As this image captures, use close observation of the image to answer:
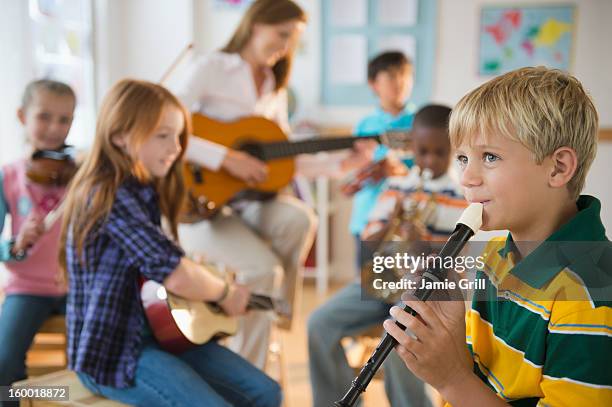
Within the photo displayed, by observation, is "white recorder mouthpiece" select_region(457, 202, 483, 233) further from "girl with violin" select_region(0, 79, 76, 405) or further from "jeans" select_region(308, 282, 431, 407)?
"girl with violin" select_region(0, 79, 76, 405)

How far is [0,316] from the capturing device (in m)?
1.54

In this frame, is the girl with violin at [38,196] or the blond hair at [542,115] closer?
the blond hair at [542,115]

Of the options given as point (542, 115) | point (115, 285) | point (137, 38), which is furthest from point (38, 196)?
point (137, 38)

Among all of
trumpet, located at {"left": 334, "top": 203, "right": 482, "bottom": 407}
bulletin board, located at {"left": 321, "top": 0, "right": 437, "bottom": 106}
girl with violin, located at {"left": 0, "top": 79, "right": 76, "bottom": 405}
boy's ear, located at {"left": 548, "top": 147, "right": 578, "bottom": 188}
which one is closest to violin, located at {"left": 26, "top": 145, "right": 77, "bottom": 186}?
girl with violin, located at {"left": 0, "top": 79, "right": 76, "bottom": 405}

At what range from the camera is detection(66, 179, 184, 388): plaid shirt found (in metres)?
1.20

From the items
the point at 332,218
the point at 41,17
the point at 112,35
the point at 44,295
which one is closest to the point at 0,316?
the point at 44,295

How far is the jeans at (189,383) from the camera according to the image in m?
1.20

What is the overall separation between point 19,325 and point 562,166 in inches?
50.9

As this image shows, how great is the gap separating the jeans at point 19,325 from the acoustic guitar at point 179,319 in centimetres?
39

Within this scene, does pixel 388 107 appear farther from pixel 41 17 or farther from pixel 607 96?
pixel 607 96

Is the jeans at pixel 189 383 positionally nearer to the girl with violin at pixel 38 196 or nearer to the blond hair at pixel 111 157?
the blond hair at pixel 111 157

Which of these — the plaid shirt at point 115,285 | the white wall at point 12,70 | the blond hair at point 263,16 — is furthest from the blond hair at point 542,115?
the white wall at point 12,70

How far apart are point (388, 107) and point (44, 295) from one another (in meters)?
A: 1.27

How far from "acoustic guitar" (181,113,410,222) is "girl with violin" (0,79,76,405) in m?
0.38
